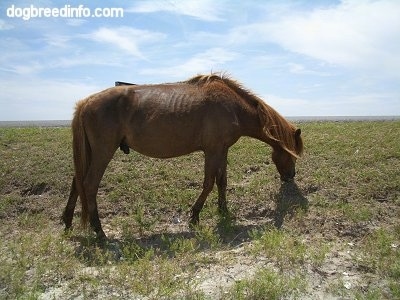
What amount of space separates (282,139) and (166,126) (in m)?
2.34

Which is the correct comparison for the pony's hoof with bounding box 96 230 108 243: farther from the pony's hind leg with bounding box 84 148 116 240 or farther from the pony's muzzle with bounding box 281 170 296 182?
the pony's muzzle with bounding box 281 170 296 182

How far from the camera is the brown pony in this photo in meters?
6.09

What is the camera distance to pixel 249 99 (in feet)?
23.2

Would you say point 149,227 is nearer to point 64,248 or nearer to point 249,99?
point 64,248

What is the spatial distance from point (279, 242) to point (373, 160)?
423cm

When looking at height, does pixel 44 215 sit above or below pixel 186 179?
below

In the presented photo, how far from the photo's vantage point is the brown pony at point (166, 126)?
20.0 ft

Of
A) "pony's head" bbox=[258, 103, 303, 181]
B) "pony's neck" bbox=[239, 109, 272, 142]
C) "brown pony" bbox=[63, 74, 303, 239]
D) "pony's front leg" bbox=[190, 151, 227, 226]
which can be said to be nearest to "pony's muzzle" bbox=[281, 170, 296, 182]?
"pony's head" bbox=[258, 103, 303, 181]

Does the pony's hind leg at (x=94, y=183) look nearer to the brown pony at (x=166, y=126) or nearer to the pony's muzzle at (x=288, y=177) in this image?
the brown pony at (x=166, y=126)

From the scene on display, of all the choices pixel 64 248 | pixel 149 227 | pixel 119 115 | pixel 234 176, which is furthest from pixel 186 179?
→ pixel 64 248

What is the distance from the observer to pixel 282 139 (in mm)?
7160

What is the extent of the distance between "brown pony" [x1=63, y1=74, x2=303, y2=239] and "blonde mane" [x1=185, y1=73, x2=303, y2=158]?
2cm

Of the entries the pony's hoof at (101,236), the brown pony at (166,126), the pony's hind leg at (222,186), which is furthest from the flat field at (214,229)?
the brown pony at (166,126)

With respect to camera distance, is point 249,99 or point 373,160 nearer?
point 249,99
